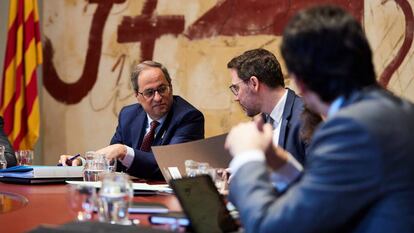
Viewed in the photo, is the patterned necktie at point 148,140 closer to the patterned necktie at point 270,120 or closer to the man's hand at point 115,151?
the man's hand at point 115,151

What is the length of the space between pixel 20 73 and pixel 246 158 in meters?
3.99

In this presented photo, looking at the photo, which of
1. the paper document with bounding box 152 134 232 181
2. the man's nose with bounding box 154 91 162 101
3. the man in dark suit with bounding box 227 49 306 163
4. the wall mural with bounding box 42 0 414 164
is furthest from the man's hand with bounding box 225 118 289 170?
the wall mural with bounding box 42 0 414 164

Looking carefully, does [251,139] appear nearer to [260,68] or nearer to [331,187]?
[331,187]

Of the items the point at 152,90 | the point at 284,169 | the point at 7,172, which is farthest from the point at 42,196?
the point at 152,90

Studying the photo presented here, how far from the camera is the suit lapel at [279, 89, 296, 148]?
2.83m

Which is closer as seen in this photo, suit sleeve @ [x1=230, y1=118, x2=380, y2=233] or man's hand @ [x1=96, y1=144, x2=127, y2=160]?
suit sleeve @ [x1=230, y1=118, x2=380, y2=233]

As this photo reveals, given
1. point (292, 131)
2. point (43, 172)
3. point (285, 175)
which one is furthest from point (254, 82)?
point (285, 175)

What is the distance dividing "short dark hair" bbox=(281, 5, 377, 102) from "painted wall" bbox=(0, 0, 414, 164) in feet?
9.60

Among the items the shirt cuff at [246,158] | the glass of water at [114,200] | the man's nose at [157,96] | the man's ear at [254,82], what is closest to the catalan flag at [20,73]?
the man's nose at [157,96]

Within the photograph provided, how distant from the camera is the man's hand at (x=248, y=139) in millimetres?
1464

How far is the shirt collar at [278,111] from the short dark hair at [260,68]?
4.1 inches

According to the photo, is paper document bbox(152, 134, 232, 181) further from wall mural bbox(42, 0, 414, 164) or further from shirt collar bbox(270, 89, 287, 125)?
wall mural bbox(42, 0, 414, 164)

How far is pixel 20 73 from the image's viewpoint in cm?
506

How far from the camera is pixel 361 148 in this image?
1242mm
